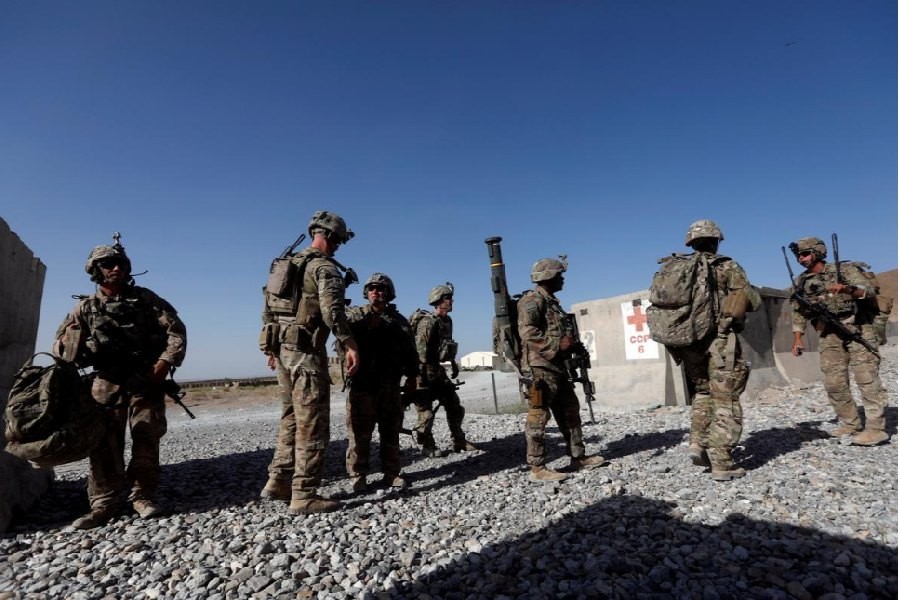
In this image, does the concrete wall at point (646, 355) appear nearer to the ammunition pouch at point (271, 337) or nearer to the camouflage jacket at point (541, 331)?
the camouflage jacket at point (541, 331)

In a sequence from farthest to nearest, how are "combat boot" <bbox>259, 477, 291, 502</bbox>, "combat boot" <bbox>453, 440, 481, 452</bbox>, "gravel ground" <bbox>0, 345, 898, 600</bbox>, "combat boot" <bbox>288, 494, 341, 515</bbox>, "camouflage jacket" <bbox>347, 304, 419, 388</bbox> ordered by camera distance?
1. "combat boot" <bbox>453, 440, 481, 452</bbox>
2. "camouflage jacket" <bbox>347, 304, 419, 388</bbox>
3. "combat boot" <bbox>259, 477, 291, 502</bbox>
4. "combat boot" <bbox>288, 494, 341, 515</bbox>
5. "gravel ground" <bbox>0, 345, 898, 600</bbox>

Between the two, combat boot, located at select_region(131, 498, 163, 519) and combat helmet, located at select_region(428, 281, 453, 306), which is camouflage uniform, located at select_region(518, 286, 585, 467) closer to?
combat helmet, located at select_region(428, 281, 453, 306)

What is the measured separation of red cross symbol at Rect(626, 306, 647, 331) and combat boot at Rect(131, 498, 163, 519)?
9329mm

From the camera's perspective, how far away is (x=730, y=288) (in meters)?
4.77

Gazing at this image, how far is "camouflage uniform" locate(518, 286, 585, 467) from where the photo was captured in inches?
204

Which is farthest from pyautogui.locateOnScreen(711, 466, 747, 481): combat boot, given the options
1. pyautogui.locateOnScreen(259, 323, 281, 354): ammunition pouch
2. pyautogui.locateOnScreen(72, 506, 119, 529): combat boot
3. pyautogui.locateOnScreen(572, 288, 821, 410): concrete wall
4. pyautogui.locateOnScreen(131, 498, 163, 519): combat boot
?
pyautogui.locateOnScreen(572, 288, 821, 410): concrete wall

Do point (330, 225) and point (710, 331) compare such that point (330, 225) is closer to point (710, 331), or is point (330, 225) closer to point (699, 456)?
point (710, 331)

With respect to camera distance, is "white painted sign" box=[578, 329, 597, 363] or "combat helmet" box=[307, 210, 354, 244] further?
"white painted sign" box=[578, 329, 597, 363]

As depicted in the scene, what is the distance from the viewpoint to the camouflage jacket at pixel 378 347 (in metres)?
5.42

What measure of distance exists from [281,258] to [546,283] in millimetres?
2933

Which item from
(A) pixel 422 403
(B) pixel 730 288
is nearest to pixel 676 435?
(B) pixel 730 288

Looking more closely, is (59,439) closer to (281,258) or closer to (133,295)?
(133,295)

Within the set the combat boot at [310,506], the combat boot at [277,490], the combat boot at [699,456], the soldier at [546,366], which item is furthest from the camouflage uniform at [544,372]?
the combat boot at [277,490]

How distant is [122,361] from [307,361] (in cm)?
164
